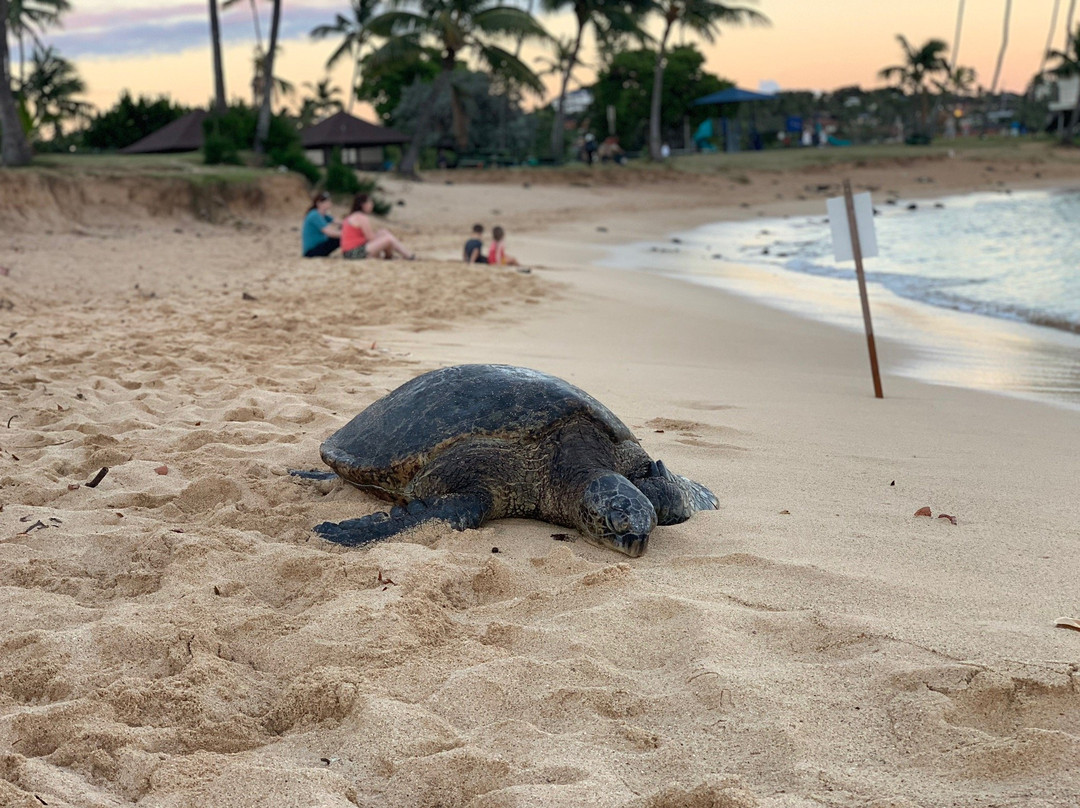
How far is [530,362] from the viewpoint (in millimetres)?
6508

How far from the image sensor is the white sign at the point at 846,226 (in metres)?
6.29

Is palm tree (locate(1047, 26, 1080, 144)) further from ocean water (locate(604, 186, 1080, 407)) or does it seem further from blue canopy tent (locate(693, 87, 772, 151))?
ocean water (locate(604, 186, 1080, 407))

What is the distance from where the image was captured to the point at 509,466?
3.60m

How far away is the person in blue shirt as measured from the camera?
12.8m

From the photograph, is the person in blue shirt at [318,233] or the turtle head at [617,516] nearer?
the turtle head at [617,516]

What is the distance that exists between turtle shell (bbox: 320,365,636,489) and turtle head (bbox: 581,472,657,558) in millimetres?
352

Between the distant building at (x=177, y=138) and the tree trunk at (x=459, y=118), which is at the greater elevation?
the tree trunk at (x=459, y=118)

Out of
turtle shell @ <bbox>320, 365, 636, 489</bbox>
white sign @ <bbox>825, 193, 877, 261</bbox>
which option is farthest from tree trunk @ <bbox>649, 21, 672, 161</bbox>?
turtle shell @ <bbox>320, 365, 636, 489</bbox>

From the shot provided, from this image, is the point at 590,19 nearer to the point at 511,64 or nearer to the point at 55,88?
the point at 511,64

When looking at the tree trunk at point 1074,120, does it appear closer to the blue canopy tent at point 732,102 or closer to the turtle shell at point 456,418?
the blue canopy tent at point 732,102

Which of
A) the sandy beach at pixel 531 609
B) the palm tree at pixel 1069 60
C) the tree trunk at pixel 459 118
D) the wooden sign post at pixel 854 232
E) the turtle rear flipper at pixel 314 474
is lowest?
the sandy beach at pixel 531 609

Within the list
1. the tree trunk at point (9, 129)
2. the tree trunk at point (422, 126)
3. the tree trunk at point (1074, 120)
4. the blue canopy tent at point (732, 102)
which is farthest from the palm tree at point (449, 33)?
the tree trunk at point (1074, 120)

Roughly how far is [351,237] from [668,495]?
10.1 m

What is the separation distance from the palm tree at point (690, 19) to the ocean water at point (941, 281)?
13.7 m
